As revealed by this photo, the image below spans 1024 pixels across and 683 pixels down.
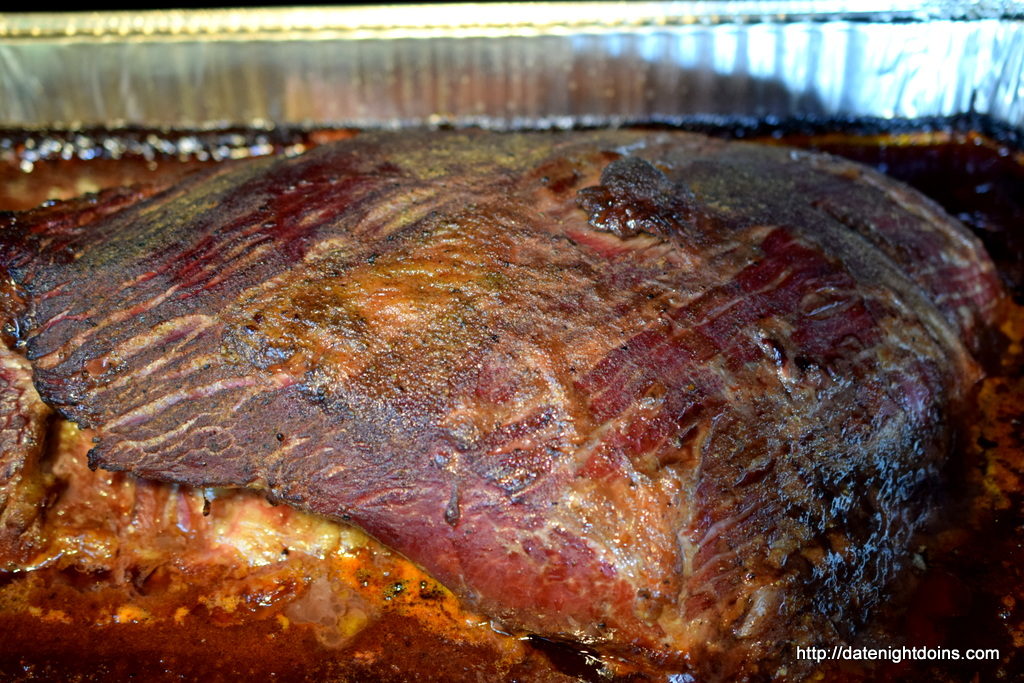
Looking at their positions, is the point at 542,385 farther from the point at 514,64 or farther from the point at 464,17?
the point at 464,17

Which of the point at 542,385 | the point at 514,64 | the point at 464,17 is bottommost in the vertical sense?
the point at 542,385

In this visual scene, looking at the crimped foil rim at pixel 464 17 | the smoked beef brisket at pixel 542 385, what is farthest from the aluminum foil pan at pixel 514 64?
the smoked beef brisket at pixel 542 385

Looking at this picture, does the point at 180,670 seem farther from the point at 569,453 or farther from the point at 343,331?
the point at 569,453

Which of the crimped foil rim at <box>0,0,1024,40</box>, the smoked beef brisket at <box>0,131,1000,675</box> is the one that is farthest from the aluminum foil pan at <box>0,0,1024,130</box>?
the smoked beef brisket at <box>0,131,1000,675</box>

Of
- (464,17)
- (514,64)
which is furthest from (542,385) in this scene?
(464,17)

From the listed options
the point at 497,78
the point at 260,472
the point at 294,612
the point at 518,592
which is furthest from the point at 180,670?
the point at 497,78

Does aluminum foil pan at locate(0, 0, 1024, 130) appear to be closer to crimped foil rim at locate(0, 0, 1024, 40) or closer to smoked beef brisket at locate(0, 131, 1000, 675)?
crimped foil rim at locate(0, 0, 1024, 40)

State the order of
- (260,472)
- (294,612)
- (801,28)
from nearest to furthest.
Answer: (260,472) < (294,612) < (801,28)

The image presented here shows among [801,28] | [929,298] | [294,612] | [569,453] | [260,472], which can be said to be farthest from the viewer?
[801,28]
